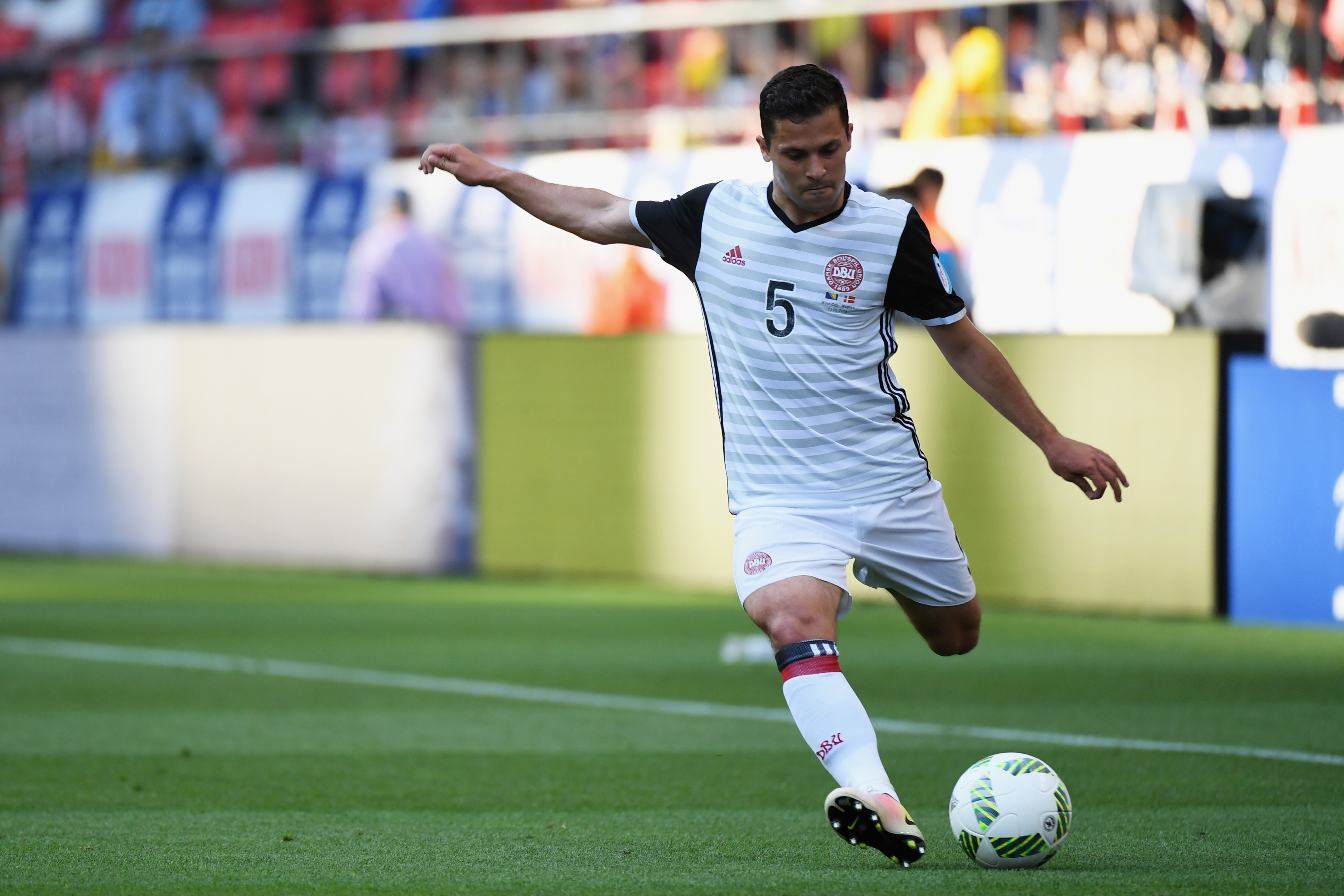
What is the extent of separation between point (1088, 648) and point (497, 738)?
4010mm

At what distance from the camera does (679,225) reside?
549 cm

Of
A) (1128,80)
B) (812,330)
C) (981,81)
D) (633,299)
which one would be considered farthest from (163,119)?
(812,330)

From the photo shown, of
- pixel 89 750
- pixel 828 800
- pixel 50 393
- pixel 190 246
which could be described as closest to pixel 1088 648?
pixel 89 750

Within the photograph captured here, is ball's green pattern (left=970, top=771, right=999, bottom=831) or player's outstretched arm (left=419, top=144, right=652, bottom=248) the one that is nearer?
ball's green pattern (left=970, top=771, right=999, bottom=831)

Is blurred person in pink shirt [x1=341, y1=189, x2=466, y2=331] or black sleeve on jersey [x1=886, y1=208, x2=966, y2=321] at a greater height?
blurred person in pink shirt [x1=341, y1=189, x2=466, y2=331]

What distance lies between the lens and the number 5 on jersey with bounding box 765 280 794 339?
530cm

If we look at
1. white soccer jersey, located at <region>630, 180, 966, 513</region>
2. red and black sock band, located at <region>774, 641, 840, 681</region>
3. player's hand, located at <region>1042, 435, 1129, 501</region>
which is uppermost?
white soccer jersey, located at <region>630, 180, 966, 513</region>

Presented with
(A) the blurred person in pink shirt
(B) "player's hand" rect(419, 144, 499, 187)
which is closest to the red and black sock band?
(B) "player's hand" rect(419, 144, 499, 187)

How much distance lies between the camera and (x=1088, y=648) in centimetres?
1077

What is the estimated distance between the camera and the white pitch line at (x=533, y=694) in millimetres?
7539

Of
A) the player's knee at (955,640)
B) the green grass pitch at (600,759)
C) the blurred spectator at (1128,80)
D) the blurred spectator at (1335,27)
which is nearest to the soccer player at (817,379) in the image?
the player's knee at (955,640)

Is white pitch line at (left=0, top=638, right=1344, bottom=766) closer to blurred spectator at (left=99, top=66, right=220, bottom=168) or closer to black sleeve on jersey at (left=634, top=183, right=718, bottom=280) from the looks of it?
black sleeve on jersey at (left=634, top=183, right=718, bottom=280)

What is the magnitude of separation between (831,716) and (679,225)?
140 centimetres

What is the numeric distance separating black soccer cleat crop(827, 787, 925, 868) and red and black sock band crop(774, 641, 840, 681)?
0.38 m
